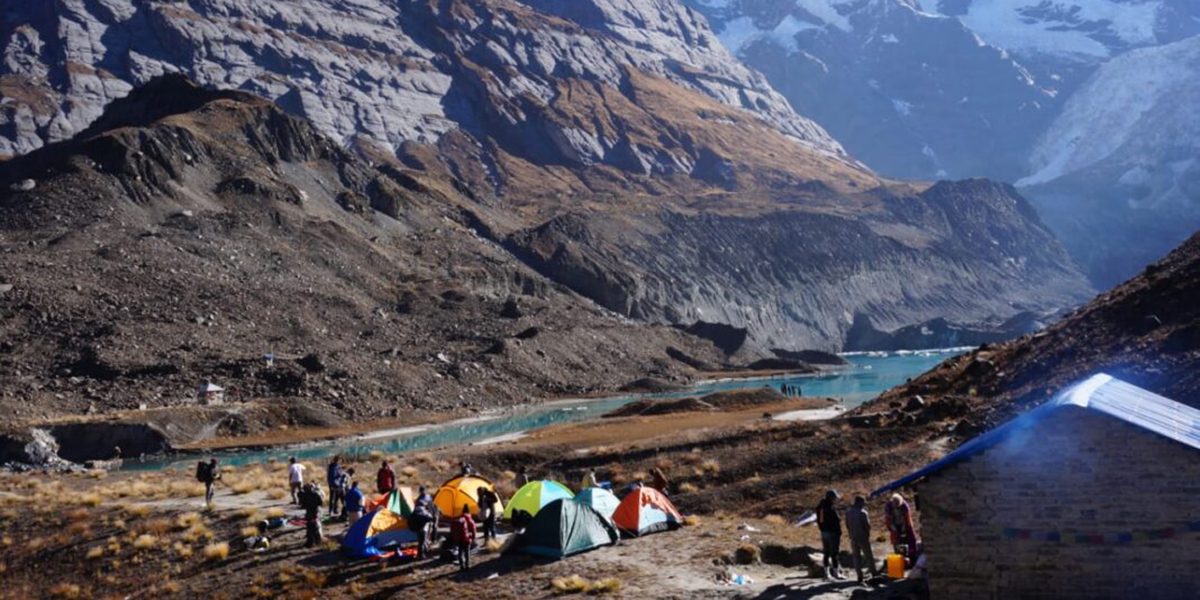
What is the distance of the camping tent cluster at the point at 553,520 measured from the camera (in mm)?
22031

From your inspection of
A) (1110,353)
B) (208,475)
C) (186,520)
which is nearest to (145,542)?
(186,520)

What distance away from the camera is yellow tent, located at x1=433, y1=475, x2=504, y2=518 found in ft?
88.2

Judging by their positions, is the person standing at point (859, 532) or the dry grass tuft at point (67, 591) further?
the dry grass tuft at point (67, 591)

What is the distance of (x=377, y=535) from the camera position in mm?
23047

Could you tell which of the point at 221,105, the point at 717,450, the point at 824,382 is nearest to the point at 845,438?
the point at 717,450

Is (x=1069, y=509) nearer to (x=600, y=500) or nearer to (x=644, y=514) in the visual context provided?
(x=644, y=514)

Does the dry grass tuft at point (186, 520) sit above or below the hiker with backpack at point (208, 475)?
below

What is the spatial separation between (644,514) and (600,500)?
1.15 m

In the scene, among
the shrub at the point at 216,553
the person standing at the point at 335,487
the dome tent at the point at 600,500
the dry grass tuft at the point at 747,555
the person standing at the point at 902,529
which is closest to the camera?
the person standing at the point at 902,529

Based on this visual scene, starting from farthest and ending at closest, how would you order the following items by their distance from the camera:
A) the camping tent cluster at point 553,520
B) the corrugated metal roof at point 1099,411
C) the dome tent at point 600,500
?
Result: 1. the dome tent at point 600,500
2. the camping tent cluster at point 553,520
3. the corrugated metal roof at point 1099,411

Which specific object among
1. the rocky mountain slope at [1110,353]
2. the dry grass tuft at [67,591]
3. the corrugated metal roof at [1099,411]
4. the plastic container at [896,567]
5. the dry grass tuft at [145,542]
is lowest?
the dry grass tuft at [67,591]

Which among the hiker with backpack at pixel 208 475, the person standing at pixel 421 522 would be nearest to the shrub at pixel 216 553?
the person standing at pixel 421 522

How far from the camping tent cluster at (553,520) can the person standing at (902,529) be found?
6.88 m

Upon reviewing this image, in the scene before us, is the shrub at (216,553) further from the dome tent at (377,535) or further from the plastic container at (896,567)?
the plastic container at (896,567)
